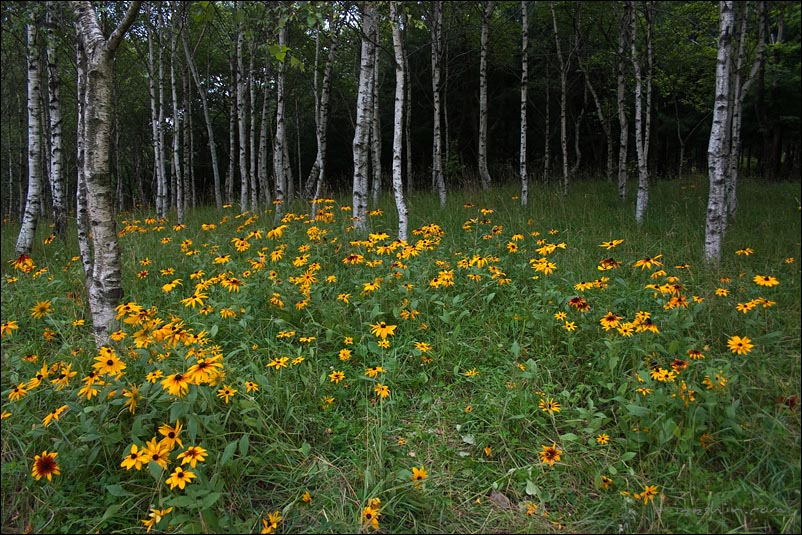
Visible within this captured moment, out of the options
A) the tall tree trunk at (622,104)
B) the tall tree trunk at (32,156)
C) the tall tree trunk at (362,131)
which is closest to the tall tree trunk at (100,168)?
the tall tree trunk at (362,131)

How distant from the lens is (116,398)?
236cm

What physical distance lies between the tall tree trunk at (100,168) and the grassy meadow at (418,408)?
273 mm

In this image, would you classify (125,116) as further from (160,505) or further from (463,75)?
(160,505)

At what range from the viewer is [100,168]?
3164 mm

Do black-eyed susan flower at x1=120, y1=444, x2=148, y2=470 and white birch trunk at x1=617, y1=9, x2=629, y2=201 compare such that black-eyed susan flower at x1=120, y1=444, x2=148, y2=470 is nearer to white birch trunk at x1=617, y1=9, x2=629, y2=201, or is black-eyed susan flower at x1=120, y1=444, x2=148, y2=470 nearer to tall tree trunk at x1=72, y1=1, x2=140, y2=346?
tall tree trunk at x1=72, y1=1, x2=140, y2=346

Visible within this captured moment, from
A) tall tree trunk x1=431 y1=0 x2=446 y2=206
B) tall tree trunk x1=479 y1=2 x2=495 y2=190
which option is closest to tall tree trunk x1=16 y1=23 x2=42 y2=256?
tall tree trunk x1=431 y1=0 x2=446 y2=206

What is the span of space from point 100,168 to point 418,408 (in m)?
2.63

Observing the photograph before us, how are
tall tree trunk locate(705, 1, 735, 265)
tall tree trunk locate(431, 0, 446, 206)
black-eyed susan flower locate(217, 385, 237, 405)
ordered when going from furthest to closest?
tall tree trunk locate(431, 0, 446, 206) < tall tree trunk locate(705, 1, 735, 265) < black-eyed susan flower locate(217, 385, 237, 405)

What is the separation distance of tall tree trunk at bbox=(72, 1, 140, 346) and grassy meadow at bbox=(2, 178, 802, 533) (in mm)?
273

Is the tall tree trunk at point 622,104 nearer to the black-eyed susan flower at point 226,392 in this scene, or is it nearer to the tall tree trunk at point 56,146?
the black-eyed susan flower at point 226,392

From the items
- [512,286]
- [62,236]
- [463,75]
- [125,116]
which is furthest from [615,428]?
[125,116]

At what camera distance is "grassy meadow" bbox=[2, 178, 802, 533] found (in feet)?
6.84

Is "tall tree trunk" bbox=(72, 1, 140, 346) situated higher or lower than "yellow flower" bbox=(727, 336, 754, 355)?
higher

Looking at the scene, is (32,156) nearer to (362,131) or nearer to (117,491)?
(362,131)
